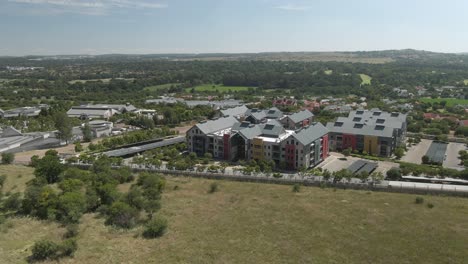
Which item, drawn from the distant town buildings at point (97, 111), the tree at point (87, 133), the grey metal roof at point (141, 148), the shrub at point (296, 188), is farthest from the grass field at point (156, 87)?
the shrub at point (296, 188)

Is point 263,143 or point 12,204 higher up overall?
point 263,143

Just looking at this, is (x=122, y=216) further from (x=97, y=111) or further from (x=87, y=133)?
(x=97, y=111)

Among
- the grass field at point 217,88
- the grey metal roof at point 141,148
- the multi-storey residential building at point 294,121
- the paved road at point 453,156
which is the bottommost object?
the paved road at point 453,156

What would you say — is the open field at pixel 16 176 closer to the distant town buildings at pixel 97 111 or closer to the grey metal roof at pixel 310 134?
the grey metal roof at pixel 310 134

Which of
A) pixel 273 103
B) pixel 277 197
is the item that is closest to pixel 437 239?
pixel 277 197

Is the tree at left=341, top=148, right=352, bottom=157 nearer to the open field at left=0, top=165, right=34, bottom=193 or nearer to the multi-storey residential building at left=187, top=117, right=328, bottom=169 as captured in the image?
the multi-storey residential building at left=187, top=117, right=328, bottom=169

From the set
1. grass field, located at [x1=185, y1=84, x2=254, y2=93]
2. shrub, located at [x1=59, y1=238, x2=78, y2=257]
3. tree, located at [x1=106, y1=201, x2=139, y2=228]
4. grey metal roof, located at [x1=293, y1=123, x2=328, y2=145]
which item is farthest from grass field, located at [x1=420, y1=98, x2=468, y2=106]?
shrub, located at [x1=59, y1=238, x2=78, y2=257]

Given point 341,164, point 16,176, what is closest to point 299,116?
point 341,164

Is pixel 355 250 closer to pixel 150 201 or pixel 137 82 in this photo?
pixel 150 201
